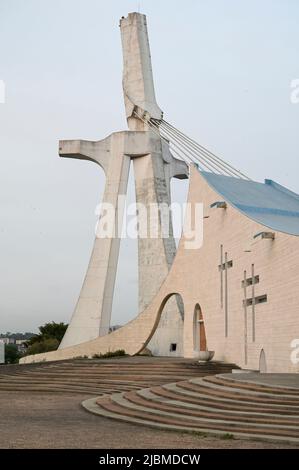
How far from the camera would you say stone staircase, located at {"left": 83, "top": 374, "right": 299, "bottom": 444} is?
10.7m

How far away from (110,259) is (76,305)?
2534 mm

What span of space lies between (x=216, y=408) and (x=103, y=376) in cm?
943

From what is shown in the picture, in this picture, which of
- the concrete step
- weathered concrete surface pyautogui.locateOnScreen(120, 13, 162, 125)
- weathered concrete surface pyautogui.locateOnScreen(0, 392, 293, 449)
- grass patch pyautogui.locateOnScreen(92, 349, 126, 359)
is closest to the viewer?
weathered concrete surface pyautogui.locateOnScreen(0, 392, 293, 449)

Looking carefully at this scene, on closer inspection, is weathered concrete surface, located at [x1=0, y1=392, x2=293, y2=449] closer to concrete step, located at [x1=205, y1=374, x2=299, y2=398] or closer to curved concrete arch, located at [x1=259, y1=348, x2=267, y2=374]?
concrete step, located at [x1=205, y1=374, x2=299, y2=398]

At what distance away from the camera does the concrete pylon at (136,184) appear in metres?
32.7

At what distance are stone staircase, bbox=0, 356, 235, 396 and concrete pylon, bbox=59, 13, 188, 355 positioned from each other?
846 centimetres

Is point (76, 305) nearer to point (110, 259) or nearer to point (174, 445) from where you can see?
point (110, 259)

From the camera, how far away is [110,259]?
108 ft

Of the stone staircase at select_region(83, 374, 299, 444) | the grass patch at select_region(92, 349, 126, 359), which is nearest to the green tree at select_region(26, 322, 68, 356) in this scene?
the grass patch at select_region(92, 349, 126, 359)

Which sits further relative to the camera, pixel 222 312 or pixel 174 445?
pixel 222 312

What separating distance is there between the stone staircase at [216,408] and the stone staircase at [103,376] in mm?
3813

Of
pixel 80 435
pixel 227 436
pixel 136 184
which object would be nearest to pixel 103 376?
pixel 80 435
